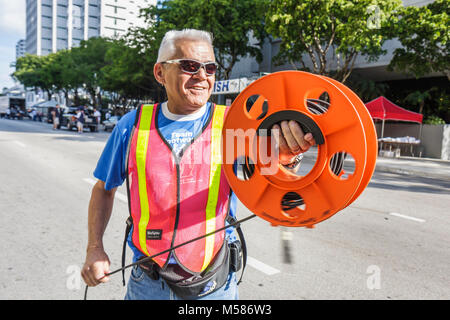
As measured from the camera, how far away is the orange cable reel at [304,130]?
973 millimetres

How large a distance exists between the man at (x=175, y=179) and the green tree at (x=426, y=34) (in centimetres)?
1410

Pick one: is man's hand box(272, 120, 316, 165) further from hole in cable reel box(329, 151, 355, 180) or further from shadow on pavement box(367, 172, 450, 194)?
shadow on pavement box(367, 172, 450, 194)

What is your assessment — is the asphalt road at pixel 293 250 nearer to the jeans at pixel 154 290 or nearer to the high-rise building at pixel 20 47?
the jeans at pixel 154 290

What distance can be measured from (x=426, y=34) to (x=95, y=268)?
1510 cm

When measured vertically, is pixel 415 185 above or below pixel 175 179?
below

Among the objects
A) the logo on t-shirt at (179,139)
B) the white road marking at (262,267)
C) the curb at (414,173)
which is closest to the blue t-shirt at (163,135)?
the logo on t-shirt at (179,139)

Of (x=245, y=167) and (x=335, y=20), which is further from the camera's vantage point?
(x=335, y=20)

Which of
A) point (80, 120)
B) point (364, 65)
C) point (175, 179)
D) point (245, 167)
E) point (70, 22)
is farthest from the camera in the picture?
point (70, 22)

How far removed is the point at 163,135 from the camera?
1.43 m

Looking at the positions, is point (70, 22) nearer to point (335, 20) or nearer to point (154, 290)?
point (335, 20)

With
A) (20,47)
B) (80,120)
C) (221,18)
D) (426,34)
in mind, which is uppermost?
(20,47)

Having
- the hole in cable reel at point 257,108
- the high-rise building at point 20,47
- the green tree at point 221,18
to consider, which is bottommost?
the hole in cable reel at point 257,108

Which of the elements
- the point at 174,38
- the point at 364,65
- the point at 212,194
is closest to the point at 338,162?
the point at 212,194

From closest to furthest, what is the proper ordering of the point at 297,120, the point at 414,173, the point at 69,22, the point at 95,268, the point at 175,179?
the point at 297,120, the point at 175,179, the point at 95,268, the point at 414,173, the point at 69,22
